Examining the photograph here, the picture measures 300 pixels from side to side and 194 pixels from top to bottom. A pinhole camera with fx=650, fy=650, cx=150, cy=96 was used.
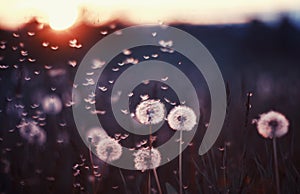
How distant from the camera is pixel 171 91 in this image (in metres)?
3.96

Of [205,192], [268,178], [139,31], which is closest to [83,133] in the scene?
[205,192]

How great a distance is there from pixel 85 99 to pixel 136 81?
84cm

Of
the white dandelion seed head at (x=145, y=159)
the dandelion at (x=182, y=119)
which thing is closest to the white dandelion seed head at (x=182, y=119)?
the dandelion at (x=182, y=119)

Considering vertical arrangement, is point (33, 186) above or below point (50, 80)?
below

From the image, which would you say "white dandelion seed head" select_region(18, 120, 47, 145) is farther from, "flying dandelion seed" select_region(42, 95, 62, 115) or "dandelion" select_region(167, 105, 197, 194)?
"dandelion" select_region(167, 105, 197, 194)

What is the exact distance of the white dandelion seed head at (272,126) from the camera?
288cm

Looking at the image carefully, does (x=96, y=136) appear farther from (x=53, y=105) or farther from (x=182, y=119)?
(x=182, y=119)

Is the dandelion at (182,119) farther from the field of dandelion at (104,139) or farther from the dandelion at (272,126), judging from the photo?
the dandelion at (272,126)

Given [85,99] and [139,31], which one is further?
[139,31]

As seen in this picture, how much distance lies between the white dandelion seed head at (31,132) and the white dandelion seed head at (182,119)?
2.05ft

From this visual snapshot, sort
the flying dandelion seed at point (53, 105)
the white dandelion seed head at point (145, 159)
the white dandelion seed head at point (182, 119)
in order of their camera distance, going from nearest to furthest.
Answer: the white dandelion seed head at point (145, 159), the white dandelion seed head at point (182, 119), the flying dandelion seed at point (53, 105)

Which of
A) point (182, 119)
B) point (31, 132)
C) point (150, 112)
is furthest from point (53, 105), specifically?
point (182, 119)

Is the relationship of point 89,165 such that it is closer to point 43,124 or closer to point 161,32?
point 43,124

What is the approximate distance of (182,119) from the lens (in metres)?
3.11
